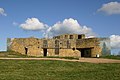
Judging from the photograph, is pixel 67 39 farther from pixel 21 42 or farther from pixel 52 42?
pixel 21 42

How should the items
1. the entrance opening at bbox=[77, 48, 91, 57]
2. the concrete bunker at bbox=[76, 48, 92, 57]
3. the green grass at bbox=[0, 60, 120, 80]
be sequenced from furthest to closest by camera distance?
the entrance opening at bbox=[77, 48, 91, 57] < the concrete bunker at bbox=[76, 48, 92, 57] < the green grass at bbox=[0, 60, 120, 80]

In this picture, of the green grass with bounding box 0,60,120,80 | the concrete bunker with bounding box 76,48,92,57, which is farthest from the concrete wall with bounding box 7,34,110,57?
the green grass with bounding box 0,60,120,80

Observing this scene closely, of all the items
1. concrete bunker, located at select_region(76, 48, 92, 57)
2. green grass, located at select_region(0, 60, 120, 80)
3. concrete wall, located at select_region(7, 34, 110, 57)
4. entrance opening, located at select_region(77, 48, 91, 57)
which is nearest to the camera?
green grass, located at select_region(0, 60, 120, 80)

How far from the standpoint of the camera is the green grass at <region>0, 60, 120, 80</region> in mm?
17141

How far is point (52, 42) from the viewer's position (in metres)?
54.2

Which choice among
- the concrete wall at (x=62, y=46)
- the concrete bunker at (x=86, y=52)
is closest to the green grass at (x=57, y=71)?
the concrete wall at (x=62, y=46)

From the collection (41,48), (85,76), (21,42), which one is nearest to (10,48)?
(21,42)

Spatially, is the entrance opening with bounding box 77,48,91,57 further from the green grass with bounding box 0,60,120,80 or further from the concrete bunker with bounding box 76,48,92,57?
the green grass with bounding box 0,60,120,80

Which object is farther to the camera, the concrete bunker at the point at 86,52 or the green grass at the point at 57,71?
the concrete bunker at the point at 86,52

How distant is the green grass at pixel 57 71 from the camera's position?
1714 centimetres

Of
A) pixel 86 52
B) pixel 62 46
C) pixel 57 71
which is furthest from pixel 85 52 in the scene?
pixel 57 71

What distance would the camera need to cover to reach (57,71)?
20.0 metres

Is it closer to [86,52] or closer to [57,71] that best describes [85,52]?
[86,52]

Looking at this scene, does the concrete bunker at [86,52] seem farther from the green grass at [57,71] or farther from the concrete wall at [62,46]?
the green grass at [57,71]
